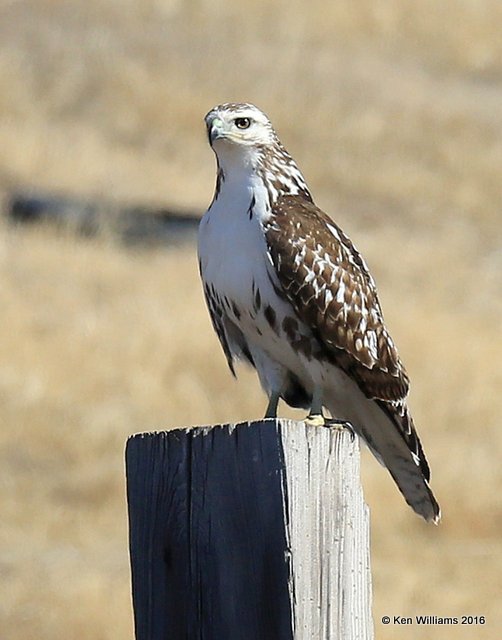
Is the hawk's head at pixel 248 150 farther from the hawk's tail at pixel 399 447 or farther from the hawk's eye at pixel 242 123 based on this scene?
the hawk's tail at pixel 399 447

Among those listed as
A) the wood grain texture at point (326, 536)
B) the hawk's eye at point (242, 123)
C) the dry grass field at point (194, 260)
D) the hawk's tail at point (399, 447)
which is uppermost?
the dry grass field at point (194, 260)

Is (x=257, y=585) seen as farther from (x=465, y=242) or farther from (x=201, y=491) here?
(x=465, y=242)

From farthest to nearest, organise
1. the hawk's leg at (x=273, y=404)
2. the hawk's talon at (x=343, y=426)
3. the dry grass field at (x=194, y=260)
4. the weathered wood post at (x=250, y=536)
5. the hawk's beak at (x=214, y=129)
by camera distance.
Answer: the dry grass field at (x=194, y=260) < the hawk's leg at (x=273, y=404) < the hawk's beak at (x=214, y=129) < the hawk's talon at (x=343, y=426) < the weathered wood post at (x=250, y=536)

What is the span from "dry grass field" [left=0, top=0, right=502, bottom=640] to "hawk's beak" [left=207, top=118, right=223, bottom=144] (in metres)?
5.56

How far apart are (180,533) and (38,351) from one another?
45.3 ft

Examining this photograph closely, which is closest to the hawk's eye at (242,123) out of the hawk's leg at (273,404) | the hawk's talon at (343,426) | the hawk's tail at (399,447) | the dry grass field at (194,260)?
the hawk's leg at (273,404)

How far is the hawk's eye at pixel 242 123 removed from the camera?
20.7 ft

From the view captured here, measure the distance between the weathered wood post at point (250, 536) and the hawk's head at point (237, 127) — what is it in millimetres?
2739

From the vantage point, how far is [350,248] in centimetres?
645

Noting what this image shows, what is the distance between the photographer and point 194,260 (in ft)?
74.5

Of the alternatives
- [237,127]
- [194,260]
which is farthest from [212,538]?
[194,260]

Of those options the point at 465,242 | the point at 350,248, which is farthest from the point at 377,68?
the point at 350,248

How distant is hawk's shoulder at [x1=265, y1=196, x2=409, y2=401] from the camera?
605 centimetres

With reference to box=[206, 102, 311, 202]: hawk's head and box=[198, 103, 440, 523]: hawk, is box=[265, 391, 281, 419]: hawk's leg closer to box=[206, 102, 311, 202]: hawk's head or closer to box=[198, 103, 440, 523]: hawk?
box=[198, 103, 440, 523]: hawk
